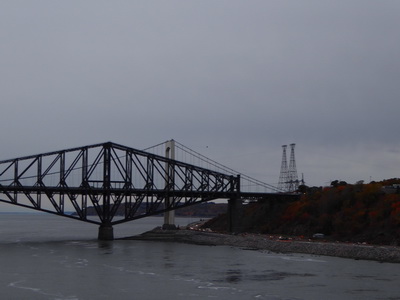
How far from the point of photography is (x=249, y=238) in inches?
3516

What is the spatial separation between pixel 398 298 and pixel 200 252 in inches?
1518

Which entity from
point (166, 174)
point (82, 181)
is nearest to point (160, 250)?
point (82, 181)

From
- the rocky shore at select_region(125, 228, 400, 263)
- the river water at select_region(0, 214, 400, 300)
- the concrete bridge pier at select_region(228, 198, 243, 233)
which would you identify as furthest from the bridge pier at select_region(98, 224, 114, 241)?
the river water at select_region(0, 214, 400, 300)

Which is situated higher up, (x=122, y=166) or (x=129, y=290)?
(x=122, y=166)

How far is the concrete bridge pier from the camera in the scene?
112938 mm

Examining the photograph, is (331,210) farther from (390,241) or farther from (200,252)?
(200,252)

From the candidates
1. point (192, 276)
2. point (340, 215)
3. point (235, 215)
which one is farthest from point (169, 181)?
point (192, 276)

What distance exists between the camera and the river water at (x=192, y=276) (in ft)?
133

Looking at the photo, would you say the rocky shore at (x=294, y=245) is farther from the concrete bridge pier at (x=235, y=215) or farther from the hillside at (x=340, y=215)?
Answer: the hillside at (x=340, y=215)

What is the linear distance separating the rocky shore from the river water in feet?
8.94

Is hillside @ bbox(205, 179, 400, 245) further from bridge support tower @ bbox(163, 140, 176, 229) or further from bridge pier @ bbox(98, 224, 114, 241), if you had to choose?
bridge pier @ bbox(98, 224, 114, 241)

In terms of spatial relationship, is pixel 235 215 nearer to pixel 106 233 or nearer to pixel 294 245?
pixel 106 233

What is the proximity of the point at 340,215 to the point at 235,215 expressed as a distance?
22892 millimetres

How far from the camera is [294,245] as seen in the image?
246ft
